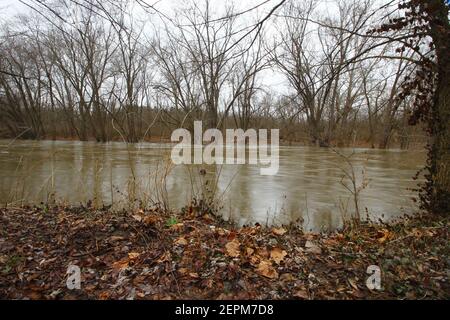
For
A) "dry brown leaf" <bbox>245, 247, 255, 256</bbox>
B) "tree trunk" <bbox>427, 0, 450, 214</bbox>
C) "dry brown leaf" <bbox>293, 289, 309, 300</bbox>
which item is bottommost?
"dry brown leaf" <bbox>293, 289, 309, 300</bbox>

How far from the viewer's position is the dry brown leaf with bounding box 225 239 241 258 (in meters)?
2.91

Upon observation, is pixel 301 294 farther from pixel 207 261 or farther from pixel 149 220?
pixel 149 220

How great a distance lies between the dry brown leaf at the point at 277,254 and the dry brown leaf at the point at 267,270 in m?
0.10

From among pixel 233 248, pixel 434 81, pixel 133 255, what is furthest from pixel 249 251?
pixel 434 81

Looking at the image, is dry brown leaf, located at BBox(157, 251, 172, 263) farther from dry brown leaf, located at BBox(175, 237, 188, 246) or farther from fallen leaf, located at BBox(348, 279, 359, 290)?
fallen leaf, located at BBox(348, 279, 359, 290)

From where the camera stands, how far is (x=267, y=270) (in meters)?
2.66

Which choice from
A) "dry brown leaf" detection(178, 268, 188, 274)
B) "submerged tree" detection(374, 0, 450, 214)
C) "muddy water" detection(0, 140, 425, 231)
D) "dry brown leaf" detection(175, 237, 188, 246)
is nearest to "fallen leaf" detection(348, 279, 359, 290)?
"dry brown leaf" detection(178, 268, 188, 274)

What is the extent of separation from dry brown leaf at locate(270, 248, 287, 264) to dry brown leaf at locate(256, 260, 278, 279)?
0.33ft

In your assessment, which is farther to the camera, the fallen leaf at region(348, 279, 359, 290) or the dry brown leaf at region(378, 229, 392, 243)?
the dry brown leaf at region(378, 229, 392, 243)

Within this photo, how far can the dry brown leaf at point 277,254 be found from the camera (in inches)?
112

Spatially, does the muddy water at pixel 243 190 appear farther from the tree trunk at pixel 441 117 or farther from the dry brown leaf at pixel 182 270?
the dry brown leaf at pixel 182 270
